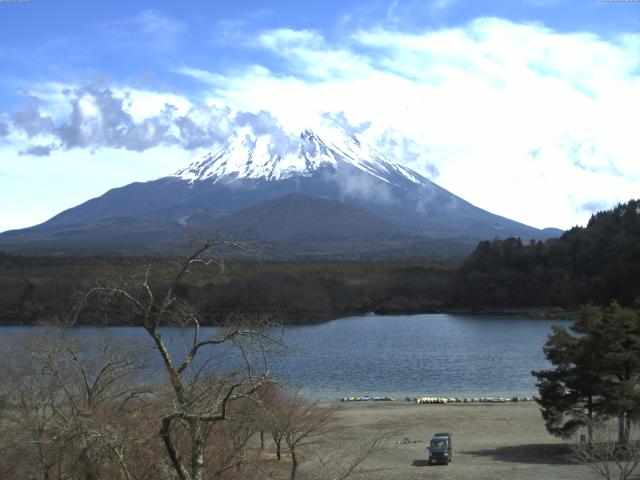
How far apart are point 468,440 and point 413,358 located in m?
21.7

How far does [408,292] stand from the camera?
8912cm

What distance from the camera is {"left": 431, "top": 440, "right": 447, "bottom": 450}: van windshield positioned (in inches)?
787

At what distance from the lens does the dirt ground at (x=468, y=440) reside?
62.2 feet

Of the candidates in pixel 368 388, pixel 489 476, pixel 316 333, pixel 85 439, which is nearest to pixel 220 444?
pixel 85 439

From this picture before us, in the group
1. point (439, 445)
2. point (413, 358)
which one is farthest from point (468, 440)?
point (413, 358)

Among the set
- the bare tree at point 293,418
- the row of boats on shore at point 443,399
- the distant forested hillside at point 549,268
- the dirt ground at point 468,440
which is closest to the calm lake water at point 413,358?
the row of boats on shore at point 443,399

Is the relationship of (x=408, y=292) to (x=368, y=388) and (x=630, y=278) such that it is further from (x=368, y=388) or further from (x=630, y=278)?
(x=368, y=388)

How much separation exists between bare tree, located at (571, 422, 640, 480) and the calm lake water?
7920 mm

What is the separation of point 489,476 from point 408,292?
70.8 meters

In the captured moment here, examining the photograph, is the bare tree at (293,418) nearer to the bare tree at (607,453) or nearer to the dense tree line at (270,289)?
the bare tree at (607,453)

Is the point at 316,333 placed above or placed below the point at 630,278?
below

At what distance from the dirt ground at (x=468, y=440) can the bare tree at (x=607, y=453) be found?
0.48 m

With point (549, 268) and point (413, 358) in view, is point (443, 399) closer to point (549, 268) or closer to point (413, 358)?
point (413, 358)

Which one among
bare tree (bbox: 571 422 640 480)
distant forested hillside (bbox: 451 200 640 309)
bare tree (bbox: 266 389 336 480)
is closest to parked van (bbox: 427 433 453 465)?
bare tree (bbox: 266 389 336 480)
